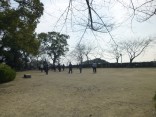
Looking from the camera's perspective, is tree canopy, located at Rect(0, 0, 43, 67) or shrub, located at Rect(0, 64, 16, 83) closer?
tree canopy, located at Rect(0, 0, 43, 67)

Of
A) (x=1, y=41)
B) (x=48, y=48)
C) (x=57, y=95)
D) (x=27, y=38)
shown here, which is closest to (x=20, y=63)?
(x=48, y=48)

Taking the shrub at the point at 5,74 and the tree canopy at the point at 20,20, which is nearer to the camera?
the tree canopy at the point at 20,20

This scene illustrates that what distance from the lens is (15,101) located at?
14.7 m

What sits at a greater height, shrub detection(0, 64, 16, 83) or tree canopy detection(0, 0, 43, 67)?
tree canopy detection(0, 0, 43, 67)

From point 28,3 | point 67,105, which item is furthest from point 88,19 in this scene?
point 28,3

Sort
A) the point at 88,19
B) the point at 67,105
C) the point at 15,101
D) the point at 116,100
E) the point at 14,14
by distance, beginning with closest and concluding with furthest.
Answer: the point at 88,19 < the point at 67,105 < the point at 116,100 < the point at 15,101 < the point at 14,14

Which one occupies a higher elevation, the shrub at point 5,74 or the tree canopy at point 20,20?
the tree canopy at point 20,20

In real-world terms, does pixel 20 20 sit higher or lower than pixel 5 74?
higher

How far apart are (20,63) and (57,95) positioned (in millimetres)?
50411

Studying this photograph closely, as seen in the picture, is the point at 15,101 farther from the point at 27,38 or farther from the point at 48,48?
the point at 48,48

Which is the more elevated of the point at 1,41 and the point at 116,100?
the point at 1,41

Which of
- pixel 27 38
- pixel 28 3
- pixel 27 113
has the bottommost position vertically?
pixel 27 113

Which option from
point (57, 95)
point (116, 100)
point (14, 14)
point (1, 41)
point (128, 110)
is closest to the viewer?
point (128, 110)

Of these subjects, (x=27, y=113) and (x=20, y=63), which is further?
(x=20, y=63)
